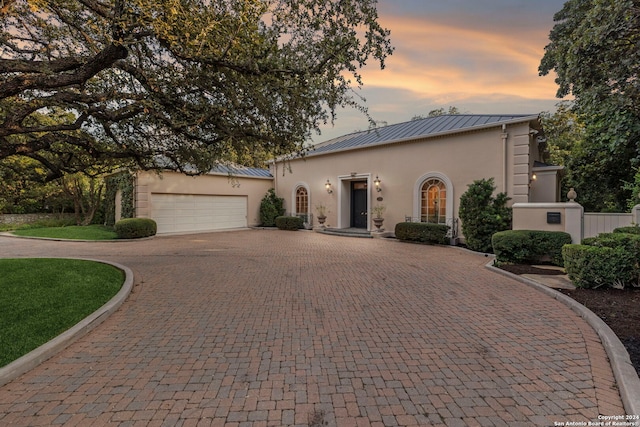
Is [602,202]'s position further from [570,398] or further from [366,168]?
[570,398]

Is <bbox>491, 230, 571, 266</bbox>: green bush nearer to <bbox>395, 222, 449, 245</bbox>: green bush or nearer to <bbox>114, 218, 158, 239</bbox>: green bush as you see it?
<bbox>395, 222, 449, 245</bbox>: green bush

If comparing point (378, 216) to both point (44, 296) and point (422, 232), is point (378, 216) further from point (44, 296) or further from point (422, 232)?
point (44, 296)

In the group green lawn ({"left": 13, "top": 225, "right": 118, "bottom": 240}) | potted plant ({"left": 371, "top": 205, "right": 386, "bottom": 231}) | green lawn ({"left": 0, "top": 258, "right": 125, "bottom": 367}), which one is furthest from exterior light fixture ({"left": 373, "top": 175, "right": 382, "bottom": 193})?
green lawn ({"left": 13, "top": 225, "right": 118, "bottom": 240})

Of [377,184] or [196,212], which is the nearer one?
[377,184]

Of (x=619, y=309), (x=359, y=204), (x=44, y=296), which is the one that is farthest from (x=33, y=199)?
(x=619, y=309)

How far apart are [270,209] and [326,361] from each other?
16.2 m

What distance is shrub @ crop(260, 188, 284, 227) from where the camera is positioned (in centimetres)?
1891

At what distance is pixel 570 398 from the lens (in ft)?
8.54

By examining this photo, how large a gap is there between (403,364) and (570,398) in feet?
4.83

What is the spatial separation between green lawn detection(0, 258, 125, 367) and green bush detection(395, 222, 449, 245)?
33.6 feet

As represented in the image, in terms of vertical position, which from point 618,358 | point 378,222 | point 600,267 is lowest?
point 618,358

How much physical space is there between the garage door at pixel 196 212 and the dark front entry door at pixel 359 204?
7.42 meters

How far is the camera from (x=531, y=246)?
7.97 meters

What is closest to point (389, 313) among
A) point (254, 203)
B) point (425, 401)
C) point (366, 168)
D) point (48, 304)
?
point (425, 401)
